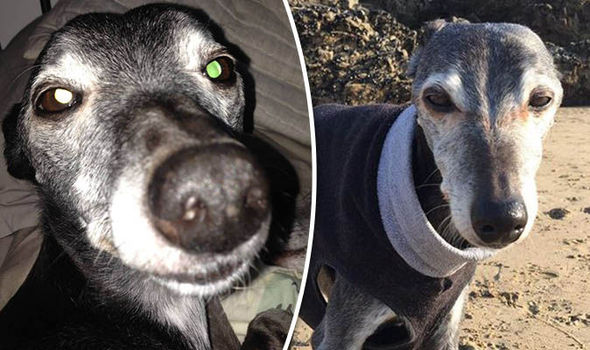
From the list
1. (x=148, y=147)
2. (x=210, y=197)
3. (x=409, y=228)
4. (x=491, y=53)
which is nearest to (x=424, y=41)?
(x=491, y=53)

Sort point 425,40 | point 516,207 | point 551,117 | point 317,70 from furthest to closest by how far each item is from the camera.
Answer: point 317,70
point 425,40
point 551,117
point 516,207

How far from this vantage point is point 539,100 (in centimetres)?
183

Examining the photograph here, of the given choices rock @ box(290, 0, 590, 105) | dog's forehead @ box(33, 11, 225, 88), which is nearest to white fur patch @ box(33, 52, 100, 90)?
dog's forehead @ box(33, 11, 225, 88)

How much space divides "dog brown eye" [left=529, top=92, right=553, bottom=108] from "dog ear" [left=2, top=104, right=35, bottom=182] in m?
1.26

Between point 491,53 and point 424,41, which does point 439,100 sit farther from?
point 424,41

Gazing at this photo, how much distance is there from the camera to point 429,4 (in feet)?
22.0

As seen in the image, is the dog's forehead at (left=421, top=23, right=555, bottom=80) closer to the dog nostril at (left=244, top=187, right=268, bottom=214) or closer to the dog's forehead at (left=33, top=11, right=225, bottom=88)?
the dog's forehead at (left=33, top=11, right=225, bottom=88)

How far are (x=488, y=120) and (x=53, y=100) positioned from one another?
1127 mm

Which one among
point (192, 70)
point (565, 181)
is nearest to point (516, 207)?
point (192, 70)

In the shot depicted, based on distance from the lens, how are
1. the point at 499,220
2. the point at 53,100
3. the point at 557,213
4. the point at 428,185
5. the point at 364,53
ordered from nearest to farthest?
1. the point at 53,100
2. the point at 499,220
3. the point at 428,185
4. the point at 557,213
5. the point at 364,53

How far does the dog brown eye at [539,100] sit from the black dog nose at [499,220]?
0.34 meters

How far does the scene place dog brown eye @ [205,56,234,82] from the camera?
4.11 feet

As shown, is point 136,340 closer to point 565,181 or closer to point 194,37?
point 194,37

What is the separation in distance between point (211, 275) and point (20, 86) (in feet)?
1.59
